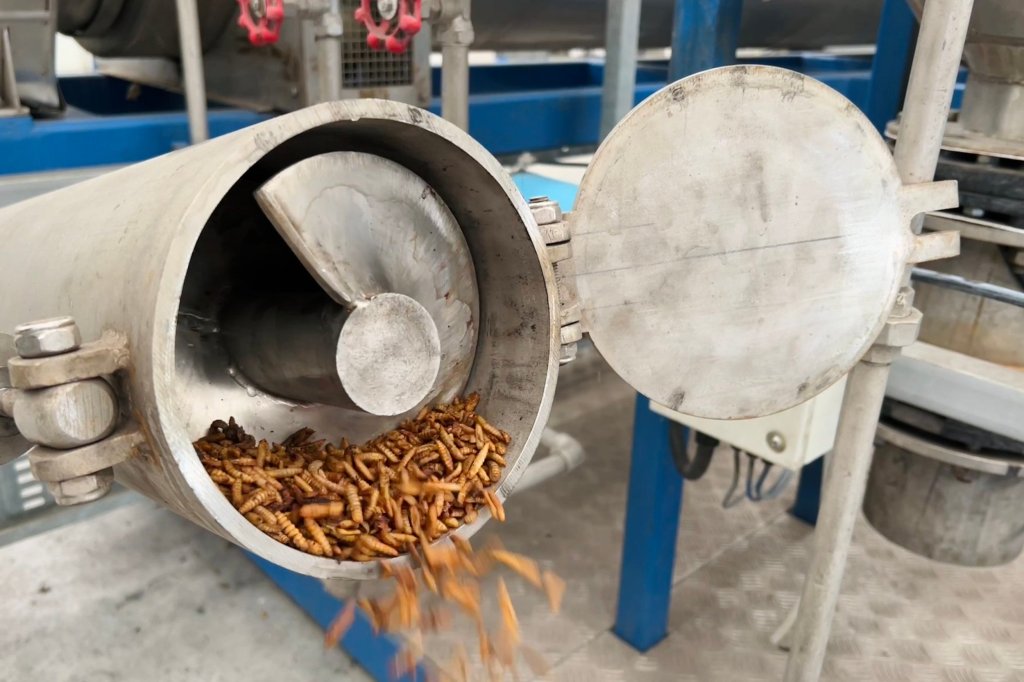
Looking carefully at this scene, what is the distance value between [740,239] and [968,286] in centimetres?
43

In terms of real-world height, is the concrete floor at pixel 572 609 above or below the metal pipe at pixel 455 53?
below

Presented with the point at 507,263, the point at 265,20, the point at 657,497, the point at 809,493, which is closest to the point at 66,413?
the point at 507,263

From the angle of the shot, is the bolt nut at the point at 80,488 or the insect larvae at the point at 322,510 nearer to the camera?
the bolt nut at the point at 80,488

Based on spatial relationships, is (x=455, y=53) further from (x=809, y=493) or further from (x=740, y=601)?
(x=809, y=493)

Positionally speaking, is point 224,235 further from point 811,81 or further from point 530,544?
point 530,544

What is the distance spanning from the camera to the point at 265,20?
110 centimetres

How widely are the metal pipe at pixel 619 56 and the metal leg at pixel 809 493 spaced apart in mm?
1484

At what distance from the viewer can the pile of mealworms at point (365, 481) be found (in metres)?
0.64

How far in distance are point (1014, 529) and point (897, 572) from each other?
3.58ft

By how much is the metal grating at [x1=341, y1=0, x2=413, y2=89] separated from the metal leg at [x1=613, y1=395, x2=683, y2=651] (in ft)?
2.81

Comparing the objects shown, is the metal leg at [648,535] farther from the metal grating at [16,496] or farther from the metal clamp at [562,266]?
the metal grating at [16,496]

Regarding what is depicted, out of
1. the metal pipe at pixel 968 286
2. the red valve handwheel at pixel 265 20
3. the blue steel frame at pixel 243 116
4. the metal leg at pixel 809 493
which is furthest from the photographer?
the metal leg at pixel 809 493

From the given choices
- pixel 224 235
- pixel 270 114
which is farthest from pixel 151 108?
pixel 224 235

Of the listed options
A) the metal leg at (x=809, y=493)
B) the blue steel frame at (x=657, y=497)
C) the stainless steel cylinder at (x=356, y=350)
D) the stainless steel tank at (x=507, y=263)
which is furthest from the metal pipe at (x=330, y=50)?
the metal leg at (x=809, y=493)
